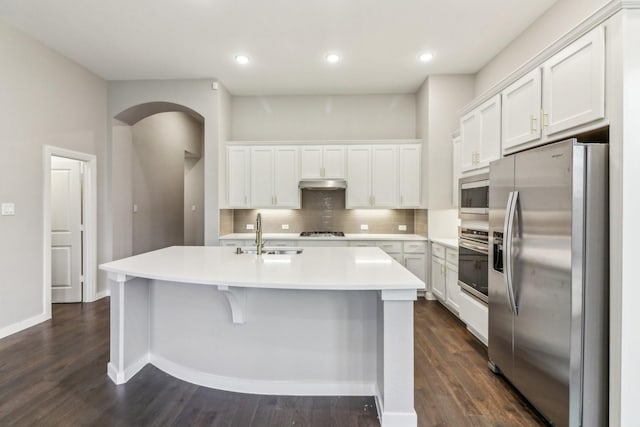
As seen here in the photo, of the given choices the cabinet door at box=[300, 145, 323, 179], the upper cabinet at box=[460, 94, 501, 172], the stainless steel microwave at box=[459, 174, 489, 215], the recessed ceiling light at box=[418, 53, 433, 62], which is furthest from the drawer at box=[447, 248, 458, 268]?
the recessed ceiling light at box=[418, 53, 433, 62]

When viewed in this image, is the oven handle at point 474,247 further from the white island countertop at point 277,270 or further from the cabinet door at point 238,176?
the cabinet door at point 238,176

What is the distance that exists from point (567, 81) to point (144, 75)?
188 inches

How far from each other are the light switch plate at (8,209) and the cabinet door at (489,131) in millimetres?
4715

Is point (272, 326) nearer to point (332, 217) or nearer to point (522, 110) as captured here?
point (522, 110)

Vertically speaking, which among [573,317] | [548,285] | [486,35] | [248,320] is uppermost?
[486,35]

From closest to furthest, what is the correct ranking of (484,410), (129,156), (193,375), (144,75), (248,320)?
1. (484,410)
2. (248,320)
3. (193,375)
4. (144,75)
5. (129,156)

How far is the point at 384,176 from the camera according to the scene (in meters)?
4.62

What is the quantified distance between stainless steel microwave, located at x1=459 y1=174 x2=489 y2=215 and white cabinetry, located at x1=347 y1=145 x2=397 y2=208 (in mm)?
1488

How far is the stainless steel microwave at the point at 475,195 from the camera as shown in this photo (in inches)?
105

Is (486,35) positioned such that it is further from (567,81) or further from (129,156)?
(129,156)

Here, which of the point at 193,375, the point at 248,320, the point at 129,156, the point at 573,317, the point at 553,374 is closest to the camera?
the point at 573,317

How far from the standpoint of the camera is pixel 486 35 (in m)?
3.29

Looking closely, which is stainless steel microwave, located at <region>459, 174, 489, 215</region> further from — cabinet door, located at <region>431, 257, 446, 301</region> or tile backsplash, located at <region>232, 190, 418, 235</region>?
tile backsplash, located at <region>232, 190, 418, 235</region>

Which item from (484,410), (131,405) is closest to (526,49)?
(484,410)
